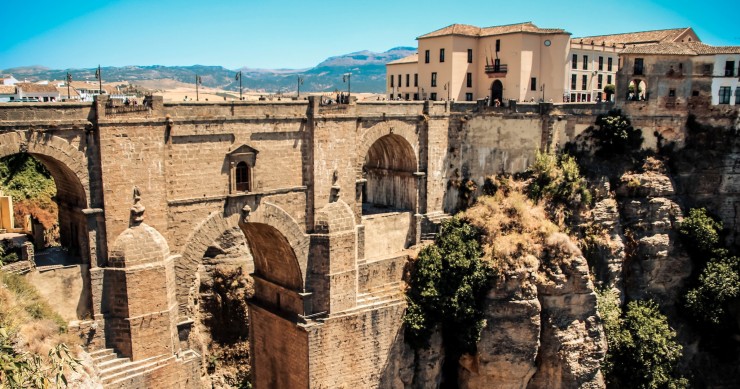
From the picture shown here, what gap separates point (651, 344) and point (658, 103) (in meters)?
14.2

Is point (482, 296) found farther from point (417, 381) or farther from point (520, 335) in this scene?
point (417, 381)

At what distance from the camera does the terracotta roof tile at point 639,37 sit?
1773 inches

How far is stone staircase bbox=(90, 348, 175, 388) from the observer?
2166 cm

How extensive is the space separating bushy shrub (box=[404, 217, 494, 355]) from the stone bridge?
3.43 ft

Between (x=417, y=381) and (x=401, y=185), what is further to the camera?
(x=401, y=185)

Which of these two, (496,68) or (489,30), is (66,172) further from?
(489,30)

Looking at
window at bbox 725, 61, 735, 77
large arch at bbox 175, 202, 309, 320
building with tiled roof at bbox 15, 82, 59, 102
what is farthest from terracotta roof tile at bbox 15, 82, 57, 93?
window at bbox 725, 61, 735, 77

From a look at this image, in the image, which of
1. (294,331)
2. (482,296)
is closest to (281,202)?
(294,331)

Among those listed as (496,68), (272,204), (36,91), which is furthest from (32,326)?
(36,91)

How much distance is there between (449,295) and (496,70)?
1926 centimetres

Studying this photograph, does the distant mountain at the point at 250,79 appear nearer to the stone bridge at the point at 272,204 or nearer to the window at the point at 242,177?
the stone bridge at the point at 272,204

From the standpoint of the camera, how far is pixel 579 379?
32.0 metres

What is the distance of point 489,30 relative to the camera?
44312 mm

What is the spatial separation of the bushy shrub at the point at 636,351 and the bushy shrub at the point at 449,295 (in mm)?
8069
